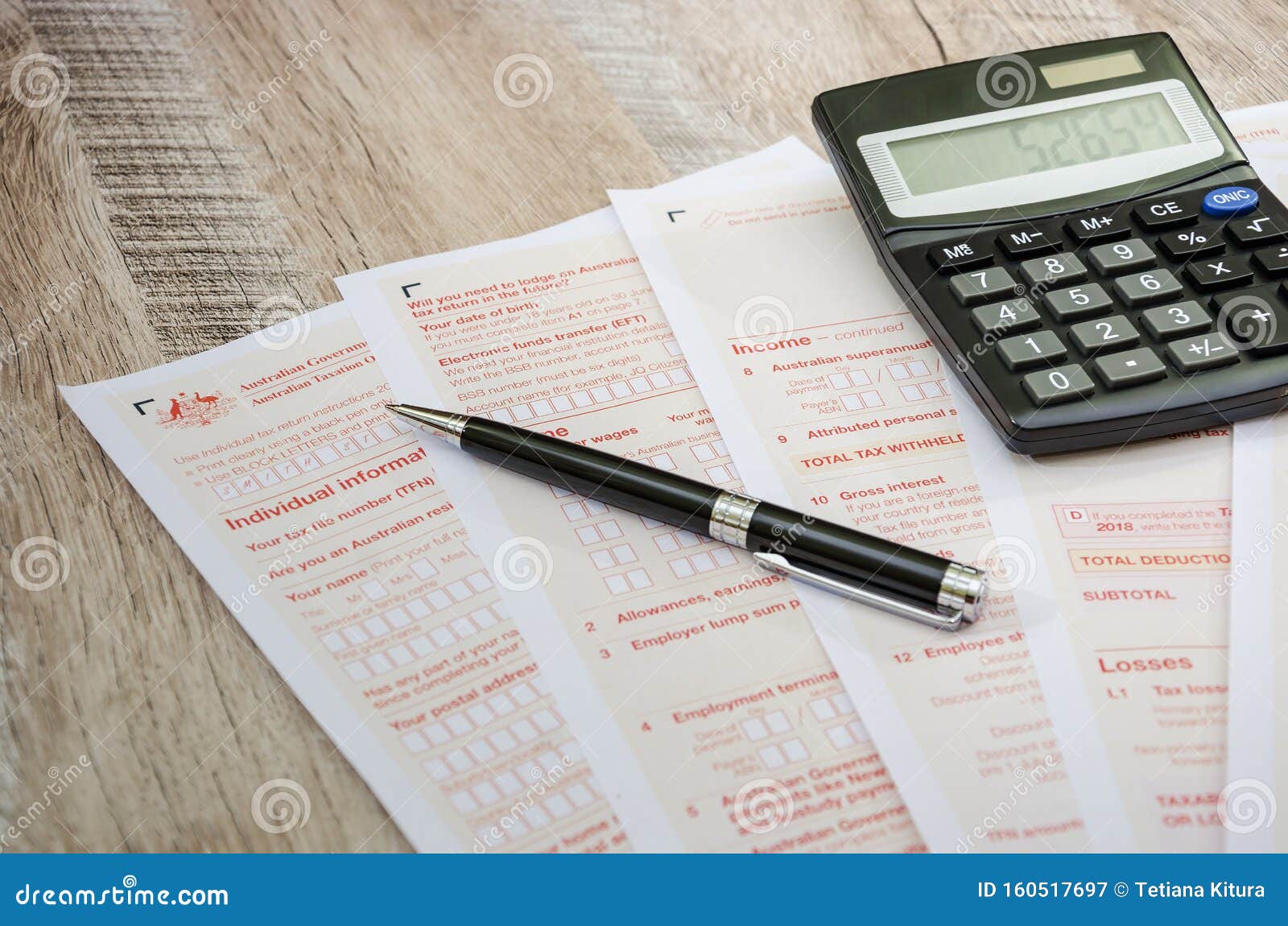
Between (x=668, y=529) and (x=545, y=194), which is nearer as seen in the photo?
(x=668, y=529)

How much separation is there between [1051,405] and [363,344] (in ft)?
1.20

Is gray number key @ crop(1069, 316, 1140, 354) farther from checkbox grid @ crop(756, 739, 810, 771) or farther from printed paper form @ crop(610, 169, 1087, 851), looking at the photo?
checkbox grid @ crop(756, 739, 810, 771)

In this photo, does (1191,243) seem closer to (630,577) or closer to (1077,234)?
(1077,234)

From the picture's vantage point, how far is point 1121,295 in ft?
1.93

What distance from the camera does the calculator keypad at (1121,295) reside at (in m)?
0.56

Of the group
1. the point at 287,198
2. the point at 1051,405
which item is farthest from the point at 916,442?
the point at 287,198

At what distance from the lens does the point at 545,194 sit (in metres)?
0.73

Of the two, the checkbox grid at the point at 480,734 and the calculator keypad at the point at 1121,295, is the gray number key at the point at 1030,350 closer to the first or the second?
the calculator keypad at the point at 1121,295

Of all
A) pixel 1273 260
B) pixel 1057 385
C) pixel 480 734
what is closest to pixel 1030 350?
pixel 1057 385

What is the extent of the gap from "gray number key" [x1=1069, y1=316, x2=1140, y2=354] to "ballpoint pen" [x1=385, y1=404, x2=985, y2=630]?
5.6 inches

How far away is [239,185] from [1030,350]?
1.64 feet

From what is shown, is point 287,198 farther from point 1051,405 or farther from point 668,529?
point 1051,405

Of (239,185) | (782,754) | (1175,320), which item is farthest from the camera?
(239,185)
